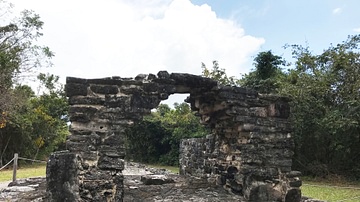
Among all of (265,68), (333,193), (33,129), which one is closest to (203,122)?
(333,193)

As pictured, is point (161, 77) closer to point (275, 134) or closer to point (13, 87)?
point (275, 134)

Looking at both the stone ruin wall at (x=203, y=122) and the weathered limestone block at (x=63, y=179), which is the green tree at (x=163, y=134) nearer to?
the stone ruin wall at (x=203, y=122)

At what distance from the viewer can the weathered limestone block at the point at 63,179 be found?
172 inches

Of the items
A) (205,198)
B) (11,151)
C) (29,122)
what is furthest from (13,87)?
(205,198)

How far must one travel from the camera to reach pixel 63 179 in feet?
14.4

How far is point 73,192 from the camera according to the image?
439 cm

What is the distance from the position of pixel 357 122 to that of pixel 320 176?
2.68 m

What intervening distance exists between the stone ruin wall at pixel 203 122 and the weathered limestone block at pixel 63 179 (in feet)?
0.04

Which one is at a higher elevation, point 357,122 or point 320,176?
point 357,122

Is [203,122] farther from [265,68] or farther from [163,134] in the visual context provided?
[163,134]

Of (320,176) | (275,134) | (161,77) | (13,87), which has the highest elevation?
(13,87)

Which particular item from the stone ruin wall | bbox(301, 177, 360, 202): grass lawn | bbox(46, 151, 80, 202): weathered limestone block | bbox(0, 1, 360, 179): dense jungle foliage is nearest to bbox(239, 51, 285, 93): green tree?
bbox(0, 1, 360, 179): dense jungle foliage

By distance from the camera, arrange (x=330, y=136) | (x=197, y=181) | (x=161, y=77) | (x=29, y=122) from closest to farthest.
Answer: (x=161, y=77) < (x=197, y=181) < (x=330, y=136) < (x=29, y=122)

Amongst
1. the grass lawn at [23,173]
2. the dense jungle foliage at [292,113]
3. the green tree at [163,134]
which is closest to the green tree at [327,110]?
the dense jungle foliage at [292,113]
